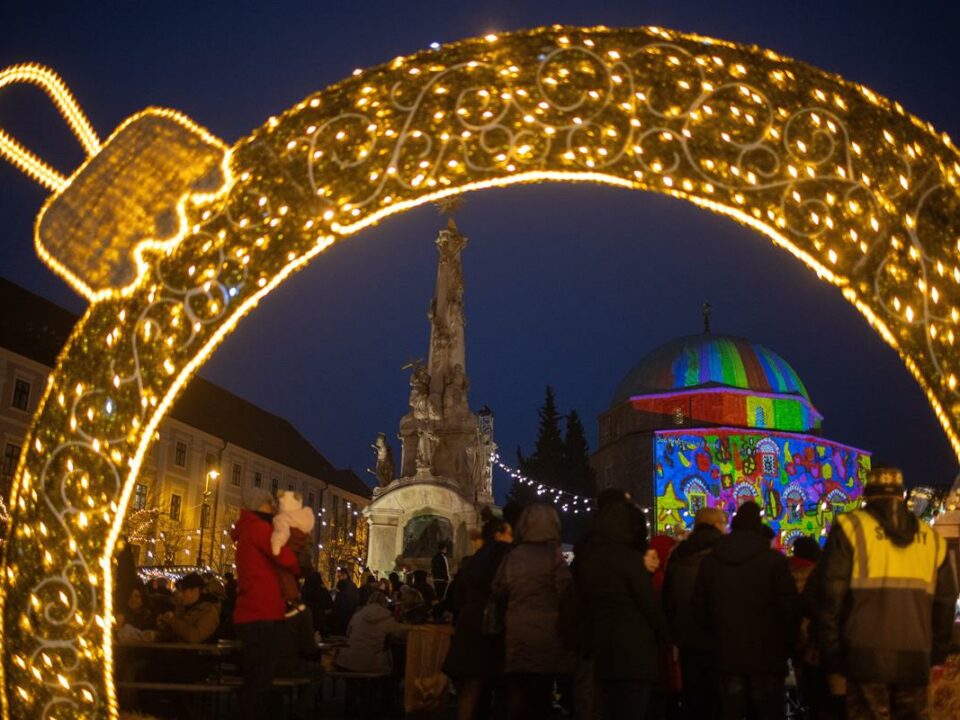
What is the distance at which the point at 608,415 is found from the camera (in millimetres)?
67438

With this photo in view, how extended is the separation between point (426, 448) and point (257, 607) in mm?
25592

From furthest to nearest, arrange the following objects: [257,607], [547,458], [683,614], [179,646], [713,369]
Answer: [547,458] < [713,369] < [179,646] < [683,614] < [257,607]

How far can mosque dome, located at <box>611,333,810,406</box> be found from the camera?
6031 cm

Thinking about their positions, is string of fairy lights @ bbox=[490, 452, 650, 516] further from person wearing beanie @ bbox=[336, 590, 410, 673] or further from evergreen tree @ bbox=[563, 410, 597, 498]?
person wearing beanie @ bbox=[336, 590, 410, 673]

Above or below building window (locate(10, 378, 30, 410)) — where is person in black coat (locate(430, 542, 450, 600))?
below

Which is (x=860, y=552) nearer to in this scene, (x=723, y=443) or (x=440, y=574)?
(x=440, y=574)

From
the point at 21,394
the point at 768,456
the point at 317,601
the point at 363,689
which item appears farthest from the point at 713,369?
the point at 363,689

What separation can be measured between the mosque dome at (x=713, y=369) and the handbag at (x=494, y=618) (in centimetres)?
5328

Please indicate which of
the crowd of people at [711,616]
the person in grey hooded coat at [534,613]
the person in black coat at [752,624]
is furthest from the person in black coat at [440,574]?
the person in black coat at [752,624]

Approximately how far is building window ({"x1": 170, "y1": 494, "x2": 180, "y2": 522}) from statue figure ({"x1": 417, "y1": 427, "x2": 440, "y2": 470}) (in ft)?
80.6

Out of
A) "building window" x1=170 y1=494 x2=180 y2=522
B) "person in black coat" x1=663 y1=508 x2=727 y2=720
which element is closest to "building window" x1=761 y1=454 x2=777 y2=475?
"building window" x1=170 y1=494 x2=180 y2=522

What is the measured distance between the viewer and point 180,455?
181 feet

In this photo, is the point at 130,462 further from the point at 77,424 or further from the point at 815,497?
the point at 815,497

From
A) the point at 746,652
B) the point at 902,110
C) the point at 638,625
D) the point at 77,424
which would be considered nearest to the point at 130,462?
the point at 77,424
